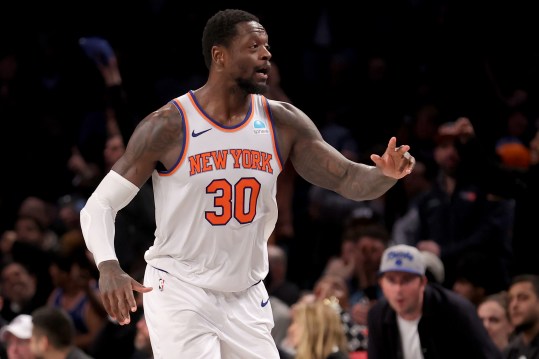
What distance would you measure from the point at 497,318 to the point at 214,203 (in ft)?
11.0

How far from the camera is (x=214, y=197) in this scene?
493 cm

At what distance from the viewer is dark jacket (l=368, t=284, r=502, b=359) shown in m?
6.87

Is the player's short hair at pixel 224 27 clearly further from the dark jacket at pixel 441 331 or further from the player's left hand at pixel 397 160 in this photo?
the dark jacket at pixel 441 331

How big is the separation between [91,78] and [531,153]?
197 inches

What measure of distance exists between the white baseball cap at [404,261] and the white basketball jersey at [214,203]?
2.10 m

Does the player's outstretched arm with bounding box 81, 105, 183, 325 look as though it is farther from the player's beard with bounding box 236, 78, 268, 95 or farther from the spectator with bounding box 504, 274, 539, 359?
the spectator with bounding box 504, 274, 539, 359

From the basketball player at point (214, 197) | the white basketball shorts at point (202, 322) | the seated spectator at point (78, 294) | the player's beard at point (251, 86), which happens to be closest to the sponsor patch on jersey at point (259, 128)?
the basketball player at point (214, 197)

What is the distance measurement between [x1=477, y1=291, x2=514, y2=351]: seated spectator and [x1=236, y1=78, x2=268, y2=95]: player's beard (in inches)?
128

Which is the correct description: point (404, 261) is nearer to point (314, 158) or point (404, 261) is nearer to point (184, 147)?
point (314, 158)

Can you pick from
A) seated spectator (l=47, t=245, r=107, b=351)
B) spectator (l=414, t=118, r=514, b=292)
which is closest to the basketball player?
spectator (l=414, t=118, r=514, b=292)

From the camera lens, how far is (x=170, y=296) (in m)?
4.93

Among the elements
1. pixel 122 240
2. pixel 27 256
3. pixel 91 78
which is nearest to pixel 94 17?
pixel 91 78

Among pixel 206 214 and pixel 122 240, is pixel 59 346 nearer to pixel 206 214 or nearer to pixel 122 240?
pixel 122 240

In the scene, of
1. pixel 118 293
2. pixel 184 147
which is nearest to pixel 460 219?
pixel 184 147
